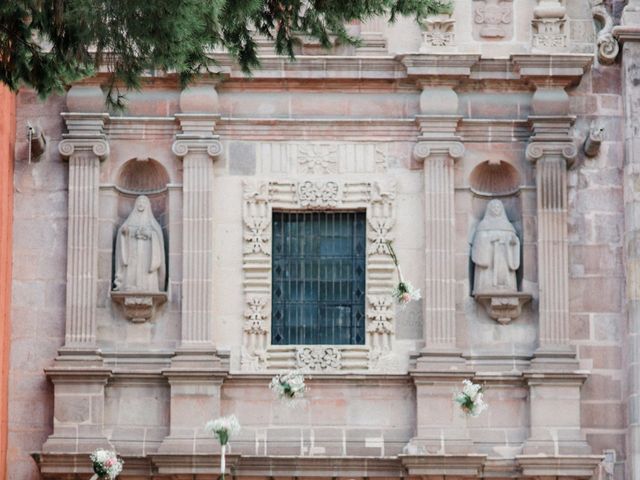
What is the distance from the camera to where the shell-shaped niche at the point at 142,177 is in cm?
3004

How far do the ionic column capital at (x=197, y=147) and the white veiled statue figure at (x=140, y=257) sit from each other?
873 millimetres

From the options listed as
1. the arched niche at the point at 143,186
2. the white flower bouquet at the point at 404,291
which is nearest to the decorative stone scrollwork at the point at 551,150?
the white flower bouquet at the point at 404,291

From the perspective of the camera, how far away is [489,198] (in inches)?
1187

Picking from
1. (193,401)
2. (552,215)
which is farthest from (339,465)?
(552,215)

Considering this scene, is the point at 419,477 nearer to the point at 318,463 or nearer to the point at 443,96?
the point at 318,463

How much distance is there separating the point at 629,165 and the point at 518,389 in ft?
9.56

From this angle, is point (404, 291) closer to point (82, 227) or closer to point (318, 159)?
point (318, 159)

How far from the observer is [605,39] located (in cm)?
3014

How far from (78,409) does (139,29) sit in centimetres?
859

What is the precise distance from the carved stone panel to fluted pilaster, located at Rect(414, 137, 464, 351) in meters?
1.41

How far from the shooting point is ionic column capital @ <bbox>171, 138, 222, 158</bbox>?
29828mm

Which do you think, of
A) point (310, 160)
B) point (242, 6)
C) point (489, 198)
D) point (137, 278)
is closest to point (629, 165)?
point (489, 198)

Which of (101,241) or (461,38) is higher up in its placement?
(461,38)

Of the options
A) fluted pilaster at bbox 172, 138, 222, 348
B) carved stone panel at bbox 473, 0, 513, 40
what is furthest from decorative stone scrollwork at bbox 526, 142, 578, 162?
fluted pilaster at bbox 172, 138, 222, 348
